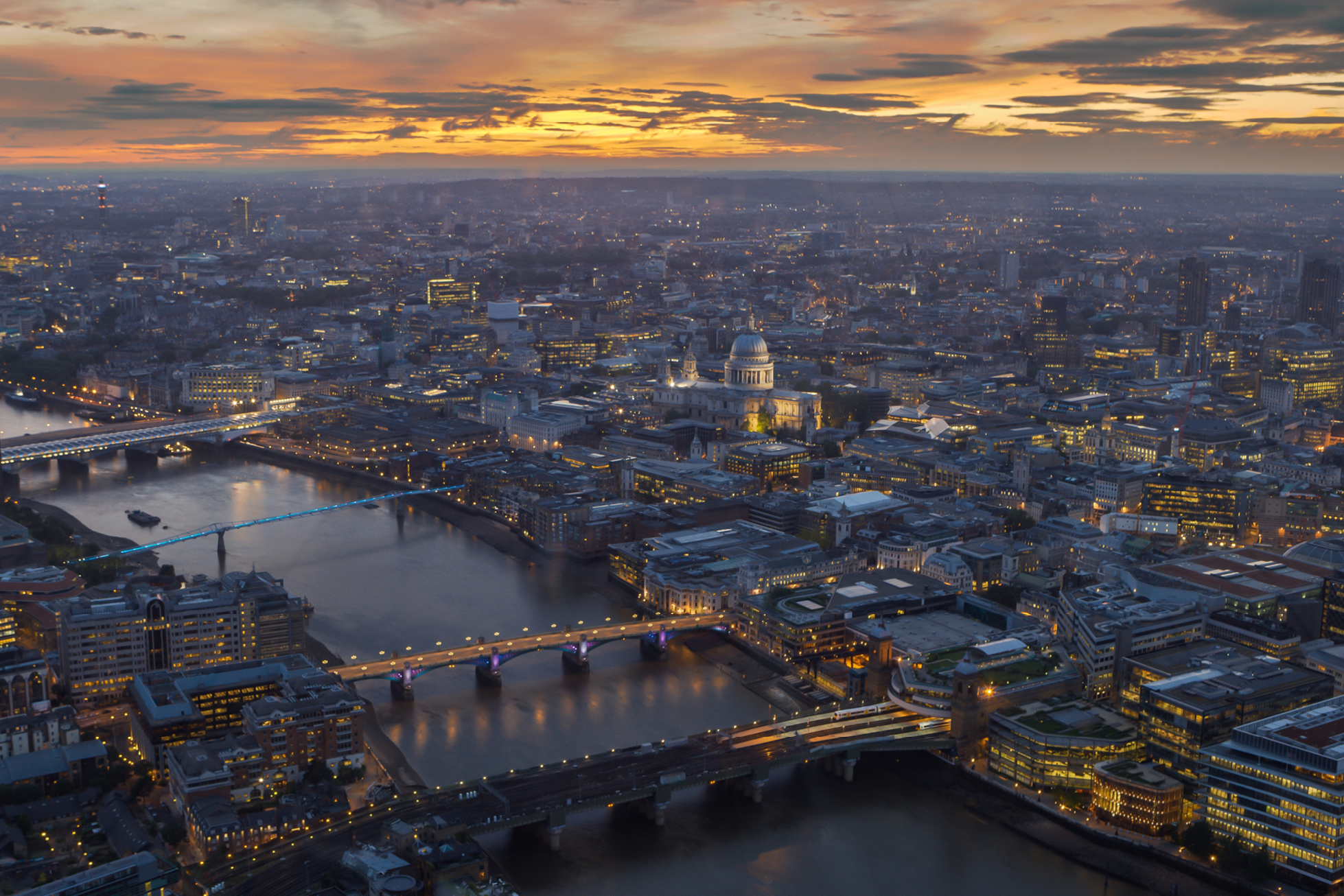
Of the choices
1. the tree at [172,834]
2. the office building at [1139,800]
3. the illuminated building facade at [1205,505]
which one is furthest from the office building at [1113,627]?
the tree at [172,834]

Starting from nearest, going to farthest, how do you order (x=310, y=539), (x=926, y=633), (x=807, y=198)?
(x=926, y=633) < (x=310, y=539) < (x=807, y=198)

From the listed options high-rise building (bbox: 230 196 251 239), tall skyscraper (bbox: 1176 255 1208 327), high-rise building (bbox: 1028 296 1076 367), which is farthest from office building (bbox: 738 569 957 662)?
high-rise building (bbox: 230 196 251 239)

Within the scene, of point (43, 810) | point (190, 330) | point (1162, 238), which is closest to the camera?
point (43, 810)

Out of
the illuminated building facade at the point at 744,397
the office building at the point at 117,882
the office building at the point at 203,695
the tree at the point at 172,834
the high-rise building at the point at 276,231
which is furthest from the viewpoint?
the high-rise building at the point at 276,231

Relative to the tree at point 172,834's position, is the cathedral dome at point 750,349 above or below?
above

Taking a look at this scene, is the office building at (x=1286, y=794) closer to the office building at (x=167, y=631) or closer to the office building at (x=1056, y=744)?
the office building at (x=1056, y=744)

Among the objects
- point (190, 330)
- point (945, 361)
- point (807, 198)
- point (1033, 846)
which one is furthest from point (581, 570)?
point (807, 198)

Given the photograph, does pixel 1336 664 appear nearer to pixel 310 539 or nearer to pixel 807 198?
pixel 310 539

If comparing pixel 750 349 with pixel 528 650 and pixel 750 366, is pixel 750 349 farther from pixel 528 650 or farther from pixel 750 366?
pixel 528 650
